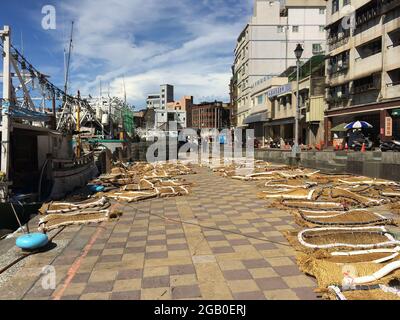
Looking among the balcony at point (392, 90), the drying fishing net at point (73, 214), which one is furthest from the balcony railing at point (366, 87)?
the drying fishing net at point (73, 214)

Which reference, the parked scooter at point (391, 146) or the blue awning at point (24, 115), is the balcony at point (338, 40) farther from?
the blue awning at point (24, 115)

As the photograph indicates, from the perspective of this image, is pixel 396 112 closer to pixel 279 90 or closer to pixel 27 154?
pixel 279 90

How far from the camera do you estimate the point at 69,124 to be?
81.6 ft

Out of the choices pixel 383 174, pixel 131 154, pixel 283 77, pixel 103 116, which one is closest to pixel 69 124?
pixel 131 154

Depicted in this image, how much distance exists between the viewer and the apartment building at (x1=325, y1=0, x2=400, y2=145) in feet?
90.9

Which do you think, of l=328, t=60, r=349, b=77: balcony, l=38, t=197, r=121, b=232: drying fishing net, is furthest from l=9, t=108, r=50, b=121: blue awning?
l=328, t=60, r=349, b=77: balcony

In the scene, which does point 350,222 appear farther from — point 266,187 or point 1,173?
point 1,173

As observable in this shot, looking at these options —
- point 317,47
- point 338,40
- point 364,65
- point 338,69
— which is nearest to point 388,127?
point 364,65

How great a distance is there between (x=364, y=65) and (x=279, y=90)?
16.5 metres

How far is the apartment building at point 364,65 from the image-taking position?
2770 cm

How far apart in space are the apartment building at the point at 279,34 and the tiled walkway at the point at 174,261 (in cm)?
5218

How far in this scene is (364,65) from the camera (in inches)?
1213

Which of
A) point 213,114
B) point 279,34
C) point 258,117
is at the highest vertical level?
point 279,34
